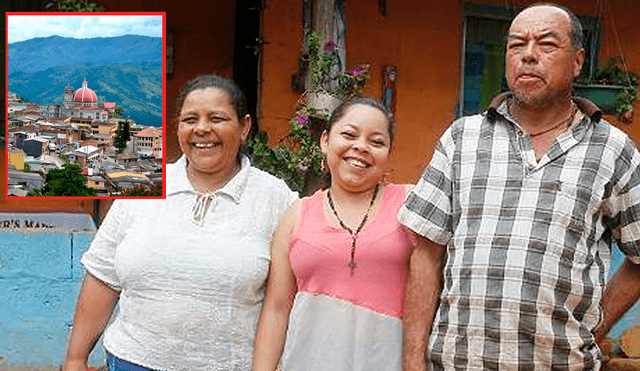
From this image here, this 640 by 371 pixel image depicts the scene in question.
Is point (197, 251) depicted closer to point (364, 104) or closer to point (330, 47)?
point (364, 104)

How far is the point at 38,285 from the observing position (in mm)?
5820

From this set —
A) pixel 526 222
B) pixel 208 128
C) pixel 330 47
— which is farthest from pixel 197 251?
pixel 330 47

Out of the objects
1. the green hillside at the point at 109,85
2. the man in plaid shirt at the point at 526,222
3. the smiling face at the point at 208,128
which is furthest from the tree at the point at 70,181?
the man in plaid shirt at the point at 526,222

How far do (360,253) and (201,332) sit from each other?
0.55 meters

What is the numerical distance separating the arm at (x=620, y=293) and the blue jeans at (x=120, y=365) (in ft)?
4.57

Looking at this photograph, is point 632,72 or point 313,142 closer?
point 313,142

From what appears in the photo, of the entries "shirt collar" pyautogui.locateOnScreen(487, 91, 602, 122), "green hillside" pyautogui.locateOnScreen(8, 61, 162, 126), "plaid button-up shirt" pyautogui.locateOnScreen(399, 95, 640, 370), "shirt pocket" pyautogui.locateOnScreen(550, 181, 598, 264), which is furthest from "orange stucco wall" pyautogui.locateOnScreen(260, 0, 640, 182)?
"shirt pocket" pyautogui.locateOnScreen(550, 181, 598, 264)

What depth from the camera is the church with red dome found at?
327cm

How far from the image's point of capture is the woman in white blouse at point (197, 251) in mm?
3006

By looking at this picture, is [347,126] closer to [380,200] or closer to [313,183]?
[380,200]

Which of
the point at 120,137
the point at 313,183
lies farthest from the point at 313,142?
the point at 120,137

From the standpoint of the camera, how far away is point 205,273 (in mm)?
2979

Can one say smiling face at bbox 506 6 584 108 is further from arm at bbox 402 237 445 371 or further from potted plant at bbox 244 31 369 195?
potted plant at bbox 244 31 369 195

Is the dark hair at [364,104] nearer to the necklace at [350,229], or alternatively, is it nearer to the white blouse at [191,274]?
the necklace at [350,229]
